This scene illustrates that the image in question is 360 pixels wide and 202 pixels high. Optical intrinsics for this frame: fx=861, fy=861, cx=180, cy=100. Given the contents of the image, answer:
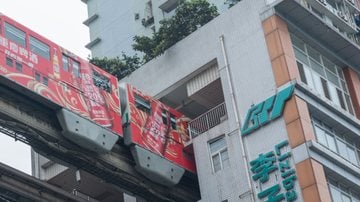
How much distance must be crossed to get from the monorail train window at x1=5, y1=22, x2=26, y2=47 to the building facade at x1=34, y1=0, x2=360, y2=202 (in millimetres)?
8381

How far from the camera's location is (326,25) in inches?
1356

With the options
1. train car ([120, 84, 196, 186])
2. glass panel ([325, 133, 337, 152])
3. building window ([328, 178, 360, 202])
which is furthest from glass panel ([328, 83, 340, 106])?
train car ([120, 84, 196, 186])

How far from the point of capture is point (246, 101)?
33.0m

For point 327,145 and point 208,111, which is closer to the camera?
point 327,145

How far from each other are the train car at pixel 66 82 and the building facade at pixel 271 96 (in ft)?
13.8

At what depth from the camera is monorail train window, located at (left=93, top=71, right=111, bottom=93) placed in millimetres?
32750

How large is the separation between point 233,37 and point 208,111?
10.8 ft

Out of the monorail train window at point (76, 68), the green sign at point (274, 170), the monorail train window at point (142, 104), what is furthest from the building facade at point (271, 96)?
the monorail train window at point (76, 68)

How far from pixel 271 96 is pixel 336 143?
3.24 m

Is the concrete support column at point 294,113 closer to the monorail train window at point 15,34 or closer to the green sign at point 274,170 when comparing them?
the green sign at point 274,170

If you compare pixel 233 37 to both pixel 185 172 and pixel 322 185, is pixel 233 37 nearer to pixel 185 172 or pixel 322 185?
pixel 185 172

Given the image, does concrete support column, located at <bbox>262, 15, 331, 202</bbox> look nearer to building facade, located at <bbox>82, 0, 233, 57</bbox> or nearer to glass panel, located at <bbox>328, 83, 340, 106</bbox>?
glass panel, located at <bbox>328, 83, 340, 106</bbox>

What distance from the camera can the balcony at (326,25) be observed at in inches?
1326

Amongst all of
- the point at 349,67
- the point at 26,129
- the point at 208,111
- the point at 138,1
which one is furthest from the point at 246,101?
the point at 138,1
